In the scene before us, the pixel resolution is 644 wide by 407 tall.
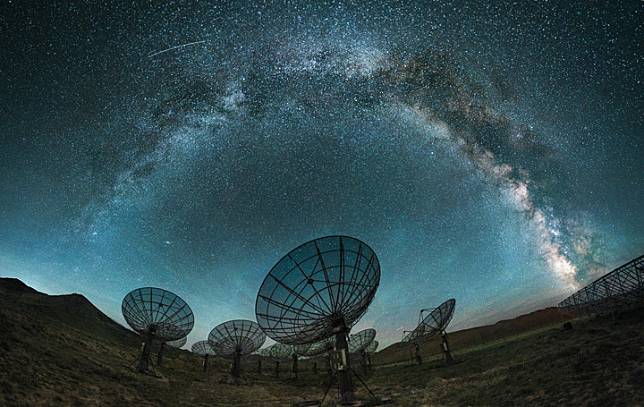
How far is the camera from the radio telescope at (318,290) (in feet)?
60.7

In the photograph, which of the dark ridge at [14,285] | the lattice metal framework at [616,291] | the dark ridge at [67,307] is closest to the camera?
the lattice metal framework at [616,291]

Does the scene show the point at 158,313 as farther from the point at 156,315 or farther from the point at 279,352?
the point at 279,352

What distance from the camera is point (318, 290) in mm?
19406

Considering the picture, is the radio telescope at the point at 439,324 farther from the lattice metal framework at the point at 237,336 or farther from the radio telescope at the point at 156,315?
the radio telescope at the point at 156,315

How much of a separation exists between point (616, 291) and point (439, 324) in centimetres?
1928

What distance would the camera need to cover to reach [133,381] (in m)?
23.1

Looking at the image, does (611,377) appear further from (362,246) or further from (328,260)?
(328,260)

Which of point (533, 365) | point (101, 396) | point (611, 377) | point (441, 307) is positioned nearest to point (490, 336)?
point (441, 307)

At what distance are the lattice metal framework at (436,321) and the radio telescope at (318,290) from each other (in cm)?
2478

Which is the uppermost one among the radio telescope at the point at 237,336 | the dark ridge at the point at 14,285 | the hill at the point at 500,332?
the dark ridge at the point at 14,285

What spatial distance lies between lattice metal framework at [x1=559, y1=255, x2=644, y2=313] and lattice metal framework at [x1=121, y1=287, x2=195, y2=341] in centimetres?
4322

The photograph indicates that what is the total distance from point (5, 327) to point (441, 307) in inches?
1778

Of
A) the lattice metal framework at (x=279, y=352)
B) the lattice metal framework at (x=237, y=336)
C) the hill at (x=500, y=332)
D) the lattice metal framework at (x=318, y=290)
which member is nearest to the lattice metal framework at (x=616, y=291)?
the lattice metal framework at (x=318, y=290)

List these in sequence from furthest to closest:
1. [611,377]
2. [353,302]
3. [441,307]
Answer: [441,307] → [353,302] → [611,377]
